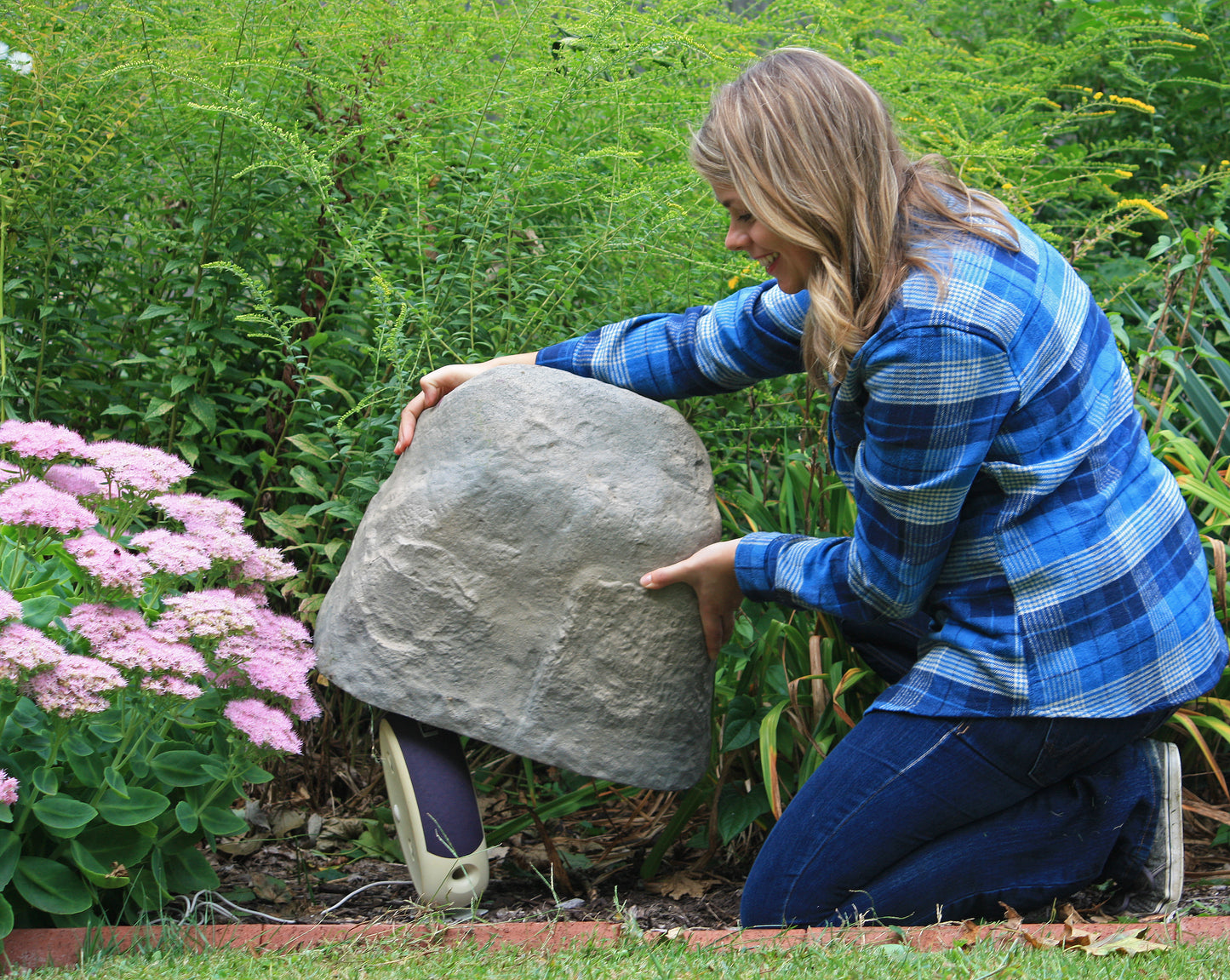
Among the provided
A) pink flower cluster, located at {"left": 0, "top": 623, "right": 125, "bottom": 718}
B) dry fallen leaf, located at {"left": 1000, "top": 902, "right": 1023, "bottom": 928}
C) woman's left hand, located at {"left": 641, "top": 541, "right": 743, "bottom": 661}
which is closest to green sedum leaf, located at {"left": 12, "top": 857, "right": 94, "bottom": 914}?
pink flower cluster, located at {"left": 0, "top": 623, "right": 125, "bottom": 718}

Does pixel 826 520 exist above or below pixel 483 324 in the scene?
below

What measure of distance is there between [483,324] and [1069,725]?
5.28 ft

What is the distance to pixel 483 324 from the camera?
8.96 feet

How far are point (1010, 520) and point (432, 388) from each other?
1.22m

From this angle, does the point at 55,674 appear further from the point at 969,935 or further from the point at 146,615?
the point at 969,935

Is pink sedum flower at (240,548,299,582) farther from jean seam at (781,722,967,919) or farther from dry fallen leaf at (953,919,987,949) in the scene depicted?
dry fallen leaf at (953,919,987,949)

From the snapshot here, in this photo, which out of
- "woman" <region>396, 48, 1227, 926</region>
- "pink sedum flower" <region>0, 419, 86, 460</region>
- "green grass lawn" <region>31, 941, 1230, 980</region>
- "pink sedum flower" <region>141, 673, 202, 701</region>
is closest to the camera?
"green grass lawn" <region>31, 941, 1230, 980</region>

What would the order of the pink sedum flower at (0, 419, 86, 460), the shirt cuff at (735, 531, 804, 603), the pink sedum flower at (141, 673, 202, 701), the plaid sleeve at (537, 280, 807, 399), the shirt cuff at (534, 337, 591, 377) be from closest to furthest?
the pink sedum flower at (141, 673, 202, 701)
the pink sedum flower at (0, 419, 86, 460)
the shirt cuff at (735, 531, 804, 603)
the plaid sleeve at (537, 280, 807, 399)
the shirt cuff at (534, 337, 591, 377)

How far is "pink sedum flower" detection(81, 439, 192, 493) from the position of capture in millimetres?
1942

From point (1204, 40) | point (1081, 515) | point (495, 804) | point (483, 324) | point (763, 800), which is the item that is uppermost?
point (1204, 40)

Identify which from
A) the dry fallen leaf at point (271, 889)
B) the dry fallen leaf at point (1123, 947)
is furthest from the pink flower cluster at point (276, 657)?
the dry fallen leaf at point (1123, 947)

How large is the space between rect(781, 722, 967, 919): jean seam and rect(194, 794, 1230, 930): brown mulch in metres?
0.23

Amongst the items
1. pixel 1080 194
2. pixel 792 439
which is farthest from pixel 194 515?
pixel 1080 194

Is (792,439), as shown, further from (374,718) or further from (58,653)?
(58,653)
